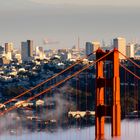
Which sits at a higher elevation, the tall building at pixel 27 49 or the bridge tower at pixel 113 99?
the tall building at pixel 27 49

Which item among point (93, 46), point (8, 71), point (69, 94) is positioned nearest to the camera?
point (69, 94)

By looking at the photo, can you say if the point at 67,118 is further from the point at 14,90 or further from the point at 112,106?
the point at 112,106

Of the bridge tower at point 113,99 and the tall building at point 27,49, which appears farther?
the tall building at point 27,49

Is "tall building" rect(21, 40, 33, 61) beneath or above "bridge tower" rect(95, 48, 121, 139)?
above

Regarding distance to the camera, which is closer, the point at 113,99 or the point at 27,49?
the point at 113,99

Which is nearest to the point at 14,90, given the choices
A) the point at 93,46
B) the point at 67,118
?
the point at 67,118

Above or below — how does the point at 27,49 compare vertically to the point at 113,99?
above

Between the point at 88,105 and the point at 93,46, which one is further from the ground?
the point at 93,46

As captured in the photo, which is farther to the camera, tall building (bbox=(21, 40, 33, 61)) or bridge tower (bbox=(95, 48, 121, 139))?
tall building (bbox=(21, 40, 33, 61))
